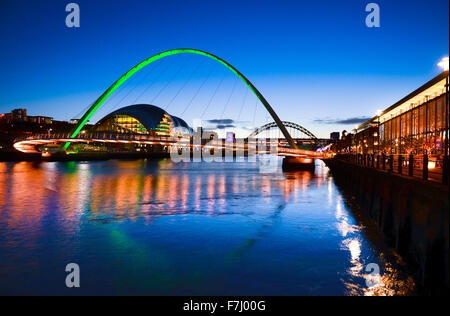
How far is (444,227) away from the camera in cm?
822

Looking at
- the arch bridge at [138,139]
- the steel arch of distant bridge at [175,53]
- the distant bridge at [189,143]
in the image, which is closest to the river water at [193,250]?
the distant bridge at [189,143]

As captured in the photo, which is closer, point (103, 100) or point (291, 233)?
point (291, 233)

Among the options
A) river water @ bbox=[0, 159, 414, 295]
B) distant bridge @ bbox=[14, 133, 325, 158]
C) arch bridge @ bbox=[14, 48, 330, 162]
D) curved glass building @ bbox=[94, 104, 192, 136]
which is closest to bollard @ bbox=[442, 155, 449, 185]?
river water @ bbox=[0, 159, 414, 295]

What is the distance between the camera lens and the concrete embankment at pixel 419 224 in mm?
8352

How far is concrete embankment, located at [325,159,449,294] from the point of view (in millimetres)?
8352

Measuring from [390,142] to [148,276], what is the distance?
123 feet

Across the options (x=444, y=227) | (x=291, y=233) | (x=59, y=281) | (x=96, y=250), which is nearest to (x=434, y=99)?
(x=291, y=233)

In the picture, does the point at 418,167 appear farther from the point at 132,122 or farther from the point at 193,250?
the point at 132,122

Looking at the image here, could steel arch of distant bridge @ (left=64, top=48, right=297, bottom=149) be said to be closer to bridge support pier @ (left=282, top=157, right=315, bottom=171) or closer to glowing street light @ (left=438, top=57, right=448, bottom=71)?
bridge support pier @ (left=282, top=157, right=315, bottom=171)

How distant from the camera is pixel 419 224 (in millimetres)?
10250

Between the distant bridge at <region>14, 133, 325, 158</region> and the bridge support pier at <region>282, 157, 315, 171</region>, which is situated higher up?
the distant bridge at <region>14, 133, 325, 158</region>

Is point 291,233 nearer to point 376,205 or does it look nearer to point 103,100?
point 376,205

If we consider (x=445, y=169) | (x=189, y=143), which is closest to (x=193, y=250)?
(x=445, y=169)
